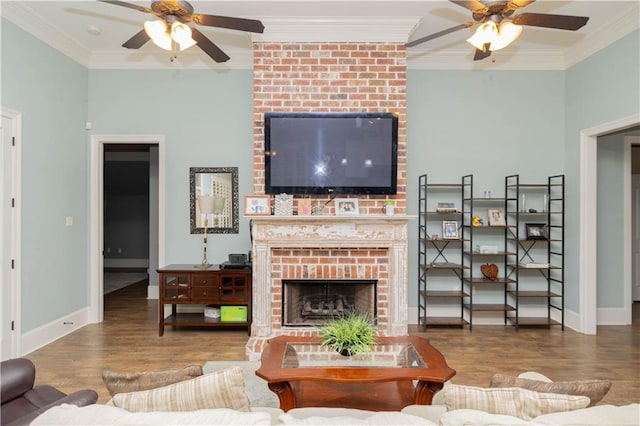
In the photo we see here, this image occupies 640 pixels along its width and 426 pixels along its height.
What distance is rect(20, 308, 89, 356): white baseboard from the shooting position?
142 inches

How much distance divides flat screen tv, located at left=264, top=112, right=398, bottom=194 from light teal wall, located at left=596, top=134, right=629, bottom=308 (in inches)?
110

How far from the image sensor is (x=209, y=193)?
4.61 m

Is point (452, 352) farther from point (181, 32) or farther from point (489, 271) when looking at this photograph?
point (181, 32)

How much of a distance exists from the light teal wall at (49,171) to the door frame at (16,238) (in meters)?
0.06

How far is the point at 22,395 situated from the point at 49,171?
298 cm

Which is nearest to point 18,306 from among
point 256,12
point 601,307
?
point 256,12

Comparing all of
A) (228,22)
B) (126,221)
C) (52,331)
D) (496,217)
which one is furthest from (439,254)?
(126,221)

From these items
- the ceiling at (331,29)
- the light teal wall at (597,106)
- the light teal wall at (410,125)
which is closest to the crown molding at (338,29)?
the ceiling at (331,29)

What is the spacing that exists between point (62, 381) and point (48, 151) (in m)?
2.36

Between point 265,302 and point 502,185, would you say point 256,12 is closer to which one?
point 265,302

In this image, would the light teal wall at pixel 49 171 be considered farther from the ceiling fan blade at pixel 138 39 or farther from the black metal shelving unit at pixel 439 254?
the black metal shelving unit at pixel 439 254

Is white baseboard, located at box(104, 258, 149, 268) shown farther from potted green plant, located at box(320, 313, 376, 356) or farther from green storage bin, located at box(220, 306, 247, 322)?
potted green plant, located at box(320, 313, 376, 356)

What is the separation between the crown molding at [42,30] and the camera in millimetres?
3381

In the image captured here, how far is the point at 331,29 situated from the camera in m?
3.87
